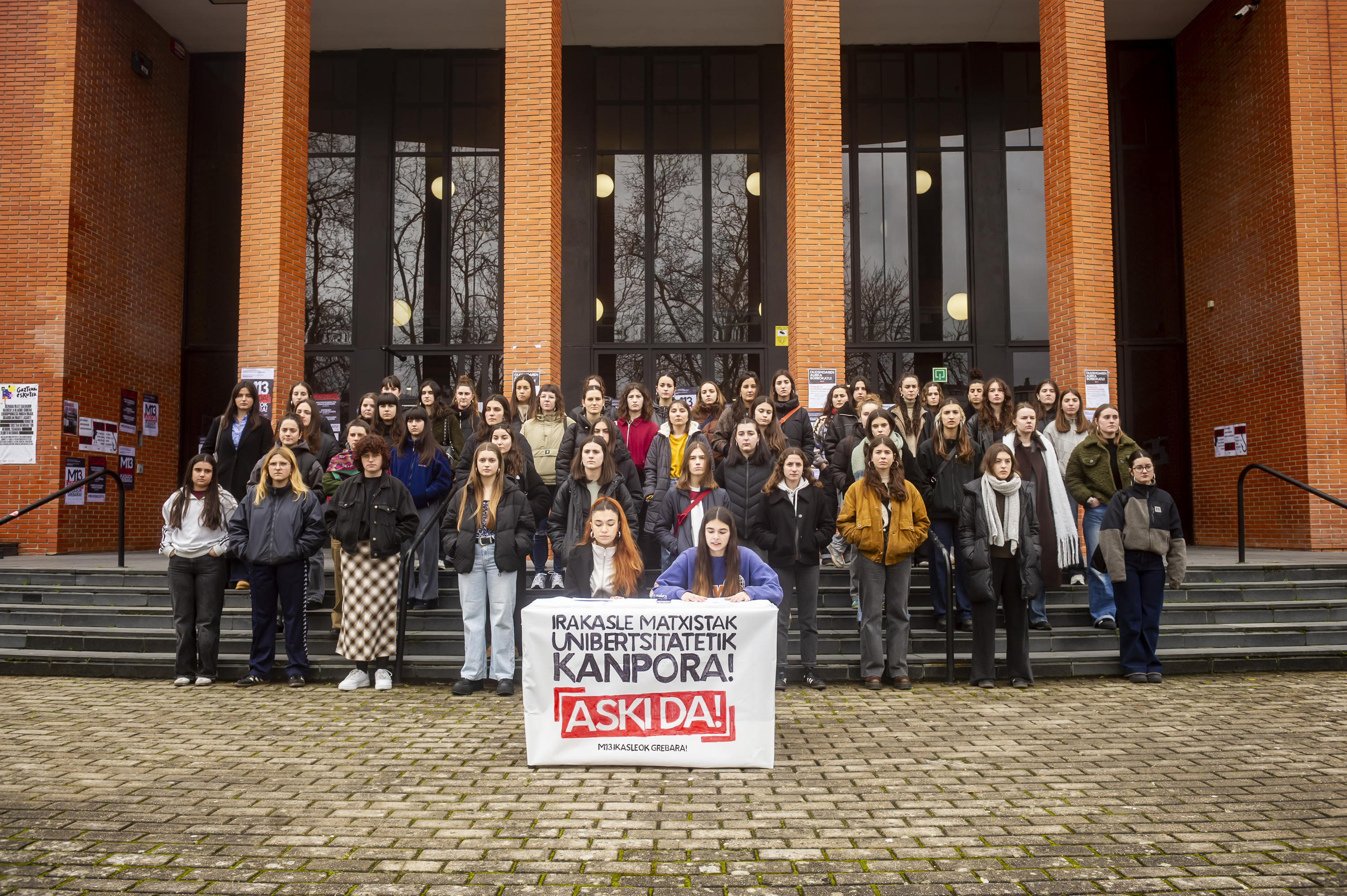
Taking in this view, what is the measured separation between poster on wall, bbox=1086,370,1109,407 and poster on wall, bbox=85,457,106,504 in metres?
15.1

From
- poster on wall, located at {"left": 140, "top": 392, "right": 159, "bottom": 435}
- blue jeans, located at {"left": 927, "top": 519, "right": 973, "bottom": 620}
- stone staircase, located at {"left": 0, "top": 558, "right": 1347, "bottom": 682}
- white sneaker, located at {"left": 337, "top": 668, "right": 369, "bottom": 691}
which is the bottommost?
white sneaker, located at {"left": 337, "top": 668, "right": 369, "bottom": 691}

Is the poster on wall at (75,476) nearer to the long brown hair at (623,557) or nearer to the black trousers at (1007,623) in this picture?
the long brown hair at (623,557)

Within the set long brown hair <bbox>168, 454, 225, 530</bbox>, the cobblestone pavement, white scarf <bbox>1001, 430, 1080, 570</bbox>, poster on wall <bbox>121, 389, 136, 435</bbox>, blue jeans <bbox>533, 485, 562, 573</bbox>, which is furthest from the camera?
poster on wall <bbox>121, 389, 136, 435</bbox>

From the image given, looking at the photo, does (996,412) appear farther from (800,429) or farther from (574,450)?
(574,450)

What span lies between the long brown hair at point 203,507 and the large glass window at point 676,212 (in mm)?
8586

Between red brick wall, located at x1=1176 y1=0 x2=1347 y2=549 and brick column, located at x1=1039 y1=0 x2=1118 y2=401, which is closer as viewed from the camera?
brick column, located at x1=1039 y1=0 x2=1118 y2=401

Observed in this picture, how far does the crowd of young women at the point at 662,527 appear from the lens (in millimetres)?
7227

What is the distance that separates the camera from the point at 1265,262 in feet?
45.9

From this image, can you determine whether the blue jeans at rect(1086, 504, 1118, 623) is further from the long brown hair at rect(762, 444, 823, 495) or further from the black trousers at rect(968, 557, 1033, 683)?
the long brown hair at rect(762, 444, 823, 495)

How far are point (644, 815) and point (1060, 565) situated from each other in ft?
18.1

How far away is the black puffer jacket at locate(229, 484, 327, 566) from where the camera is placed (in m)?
7.38

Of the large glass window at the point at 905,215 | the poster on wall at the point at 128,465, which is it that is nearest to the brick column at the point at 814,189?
the large glass window at the point at 905,215

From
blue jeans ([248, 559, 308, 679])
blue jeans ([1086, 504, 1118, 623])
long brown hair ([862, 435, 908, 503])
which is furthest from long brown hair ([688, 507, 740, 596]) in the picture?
blue jeans ([1086, 504, 1118, 623])

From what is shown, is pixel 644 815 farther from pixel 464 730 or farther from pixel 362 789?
pixel 464 730
